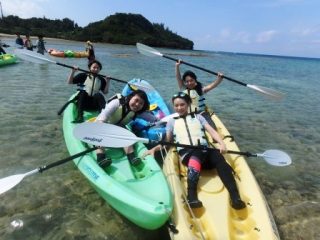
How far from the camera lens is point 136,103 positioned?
478cm

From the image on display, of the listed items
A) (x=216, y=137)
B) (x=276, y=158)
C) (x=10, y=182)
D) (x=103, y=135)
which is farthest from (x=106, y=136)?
(x=276, y=158)

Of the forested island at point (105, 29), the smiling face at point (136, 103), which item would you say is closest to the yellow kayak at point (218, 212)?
the smiling face at point (136, 103)

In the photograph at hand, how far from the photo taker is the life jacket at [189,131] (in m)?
4.01

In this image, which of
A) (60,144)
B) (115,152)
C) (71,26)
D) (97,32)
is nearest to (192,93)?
(115,152)

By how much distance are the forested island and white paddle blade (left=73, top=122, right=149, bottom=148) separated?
54.9 meters

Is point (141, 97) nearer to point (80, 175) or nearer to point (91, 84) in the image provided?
point (80, 175)

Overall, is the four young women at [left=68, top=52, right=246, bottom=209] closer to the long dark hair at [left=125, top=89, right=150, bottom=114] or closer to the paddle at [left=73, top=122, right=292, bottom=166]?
the long dark hair at [left=125, top=89, right=150, bottom=114]

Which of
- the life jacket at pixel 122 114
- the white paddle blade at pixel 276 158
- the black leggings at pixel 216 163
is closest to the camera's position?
the black leggings at pixel 216 163

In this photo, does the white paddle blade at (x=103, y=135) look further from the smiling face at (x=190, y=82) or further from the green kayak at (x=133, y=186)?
the smiling face at (x=190, y=82)

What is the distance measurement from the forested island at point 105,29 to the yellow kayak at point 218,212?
55788 mm

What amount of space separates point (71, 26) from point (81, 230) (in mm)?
79311

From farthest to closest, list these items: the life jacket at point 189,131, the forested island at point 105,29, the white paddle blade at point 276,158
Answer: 1. the forested island at point 105,29
2. the white paddle blade at point 276,158
3. the life jacket at point 189,131

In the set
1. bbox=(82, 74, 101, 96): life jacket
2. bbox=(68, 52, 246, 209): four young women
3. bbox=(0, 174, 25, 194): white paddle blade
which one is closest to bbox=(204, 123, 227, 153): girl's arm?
bbox=(68, 52, 246, 209): four young women

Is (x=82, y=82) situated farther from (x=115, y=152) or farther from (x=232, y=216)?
(x=232, y=216)
